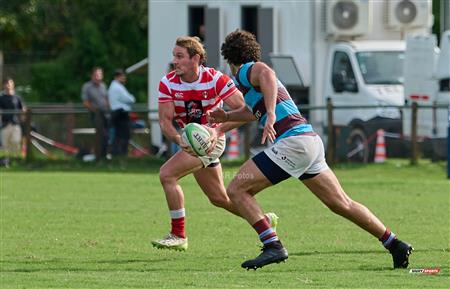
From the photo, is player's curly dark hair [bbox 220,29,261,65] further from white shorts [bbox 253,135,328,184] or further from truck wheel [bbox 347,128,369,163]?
truck wheel [bbox 347,128,369,163]

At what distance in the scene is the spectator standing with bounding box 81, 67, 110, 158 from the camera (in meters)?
27.3

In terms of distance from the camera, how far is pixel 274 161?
11.3 m

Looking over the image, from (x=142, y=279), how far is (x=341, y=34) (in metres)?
18.3

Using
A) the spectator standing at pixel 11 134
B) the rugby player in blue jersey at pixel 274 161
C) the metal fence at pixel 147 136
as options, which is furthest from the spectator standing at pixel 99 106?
the rugby player in blue jersey at pixel 274 161

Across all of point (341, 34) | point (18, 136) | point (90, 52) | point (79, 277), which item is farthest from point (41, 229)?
point (90, 52)

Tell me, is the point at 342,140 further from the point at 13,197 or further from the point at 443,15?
the point at 13,197

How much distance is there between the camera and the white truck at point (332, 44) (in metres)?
28.2


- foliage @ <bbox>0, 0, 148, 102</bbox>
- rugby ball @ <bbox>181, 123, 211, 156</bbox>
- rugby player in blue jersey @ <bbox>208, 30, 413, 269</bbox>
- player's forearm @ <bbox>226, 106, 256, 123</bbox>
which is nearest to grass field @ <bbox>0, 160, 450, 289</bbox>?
rugby player in blue jersey @ <bbox>208, 30, 413, 269</bbox>

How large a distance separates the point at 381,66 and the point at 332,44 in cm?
118

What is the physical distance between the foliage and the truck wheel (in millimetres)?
18888

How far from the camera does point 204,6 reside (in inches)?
1158

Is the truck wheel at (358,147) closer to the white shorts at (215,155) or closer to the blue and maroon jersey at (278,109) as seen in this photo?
the white shorts at (215,155)

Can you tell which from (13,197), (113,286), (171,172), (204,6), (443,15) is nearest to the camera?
(113,286)

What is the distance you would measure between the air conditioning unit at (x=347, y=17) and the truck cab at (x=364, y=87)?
11.4 inches
